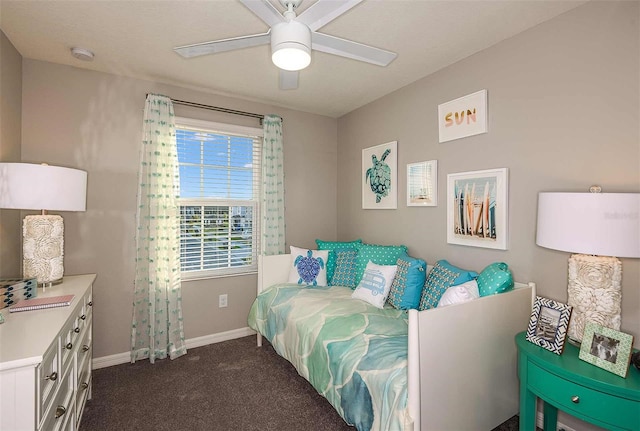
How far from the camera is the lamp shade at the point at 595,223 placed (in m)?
1.28

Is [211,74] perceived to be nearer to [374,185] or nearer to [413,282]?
[374,185]

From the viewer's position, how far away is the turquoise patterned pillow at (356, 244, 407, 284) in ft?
9.01

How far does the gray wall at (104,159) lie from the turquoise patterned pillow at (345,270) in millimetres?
1173

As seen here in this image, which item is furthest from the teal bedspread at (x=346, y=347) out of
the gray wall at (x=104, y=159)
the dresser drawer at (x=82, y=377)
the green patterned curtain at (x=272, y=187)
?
the dresser drawer at (x=82, y=377)

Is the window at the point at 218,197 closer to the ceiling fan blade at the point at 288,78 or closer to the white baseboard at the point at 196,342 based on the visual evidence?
the white baseboard at the point at 196,342

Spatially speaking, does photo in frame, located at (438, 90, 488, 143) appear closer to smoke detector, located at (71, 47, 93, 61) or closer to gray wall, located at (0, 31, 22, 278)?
smoke detector, located at (71, 47, 93, 61)

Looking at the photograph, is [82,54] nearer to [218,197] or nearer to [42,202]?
[42,202]

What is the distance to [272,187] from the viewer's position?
333cm

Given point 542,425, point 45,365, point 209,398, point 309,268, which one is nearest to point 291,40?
point 45,365

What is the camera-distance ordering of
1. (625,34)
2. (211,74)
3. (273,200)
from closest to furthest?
(625,34)
(211,74)
(273,200)

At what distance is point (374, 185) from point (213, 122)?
5.81 ft

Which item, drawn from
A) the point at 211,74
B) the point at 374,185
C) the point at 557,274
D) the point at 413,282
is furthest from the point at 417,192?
the point at 211,74

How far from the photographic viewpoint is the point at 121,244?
8.90ft

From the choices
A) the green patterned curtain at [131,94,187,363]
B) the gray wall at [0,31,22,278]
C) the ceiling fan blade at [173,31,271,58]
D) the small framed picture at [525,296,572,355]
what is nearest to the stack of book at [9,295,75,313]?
the gray wall at [0,31,22,278]
